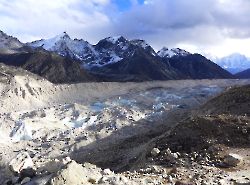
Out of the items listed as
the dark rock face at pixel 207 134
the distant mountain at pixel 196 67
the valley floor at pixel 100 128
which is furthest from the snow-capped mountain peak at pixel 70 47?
the dark rock face at pixel 207 134

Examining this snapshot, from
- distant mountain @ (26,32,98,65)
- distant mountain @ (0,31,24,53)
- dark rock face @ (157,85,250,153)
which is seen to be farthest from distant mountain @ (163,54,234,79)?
dark rock face @ (157,85,250,153)

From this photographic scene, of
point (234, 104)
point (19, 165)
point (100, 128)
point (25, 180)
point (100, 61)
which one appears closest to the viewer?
point (25, 180)

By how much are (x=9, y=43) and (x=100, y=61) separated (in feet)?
104

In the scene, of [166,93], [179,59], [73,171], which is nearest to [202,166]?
[73,171]

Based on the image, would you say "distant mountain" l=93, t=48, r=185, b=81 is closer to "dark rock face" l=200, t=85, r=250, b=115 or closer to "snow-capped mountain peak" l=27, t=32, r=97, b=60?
"snow-capped mountain peak" l=27, t=32, r=97, b=60

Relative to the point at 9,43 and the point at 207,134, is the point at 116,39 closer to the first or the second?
the point at 9,43

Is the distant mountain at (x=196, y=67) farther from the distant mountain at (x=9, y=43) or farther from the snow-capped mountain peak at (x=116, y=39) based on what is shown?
the distant mountain at (x=9, y=43)

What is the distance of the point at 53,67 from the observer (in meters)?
113

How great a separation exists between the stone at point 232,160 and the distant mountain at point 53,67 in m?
88.2

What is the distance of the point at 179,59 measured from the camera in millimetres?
188000

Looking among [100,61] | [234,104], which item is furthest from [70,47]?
[234,104]

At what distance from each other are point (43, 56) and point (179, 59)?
261ft

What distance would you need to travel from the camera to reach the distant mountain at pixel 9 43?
15201 cm

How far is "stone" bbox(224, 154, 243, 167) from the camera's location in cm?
1945
